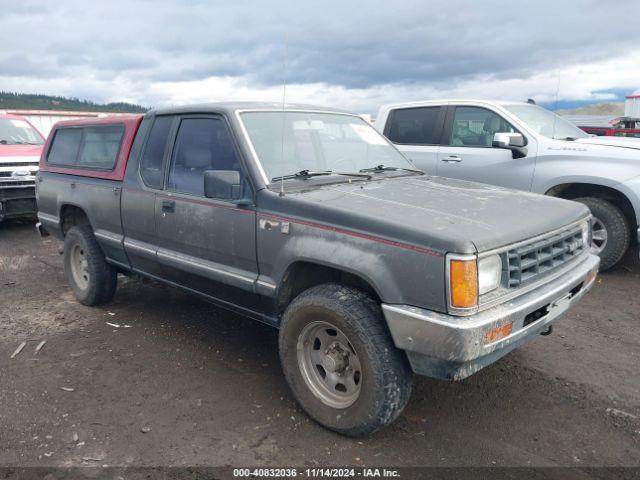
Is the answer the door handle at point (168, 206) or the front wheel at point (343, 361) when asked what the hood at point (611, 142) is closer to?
the front wheel at point (343, 361)

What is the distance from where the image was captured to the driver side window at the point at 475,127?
649 cm

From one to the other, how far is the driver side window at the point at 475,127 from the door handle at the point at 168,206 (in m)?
4.29

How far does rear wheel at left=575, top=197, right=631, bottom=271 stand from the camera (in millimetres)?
5648

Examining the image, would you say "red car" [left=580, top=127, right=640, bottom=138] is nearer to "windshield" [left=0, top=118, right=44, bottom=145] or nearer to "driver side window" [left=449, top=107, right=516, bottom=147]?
"driver side window" [left=449, top=107, right=516, bottom=147]

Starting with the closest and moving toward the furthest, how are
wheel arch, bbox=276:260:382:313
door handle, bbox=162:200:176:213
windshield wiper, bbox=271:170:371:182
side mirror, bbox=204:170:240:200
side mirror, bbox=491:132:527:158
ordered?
wheel arch, bbox=276:260:382:313 < side mirror, bbox=204:170:240:200 < windshield wiper, bbox=271:170:371:182 < door handle, bbox=162:200:176:213 < side mirror, bbox=491:132:527:158

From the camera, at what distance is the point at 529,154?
6176 millimetres

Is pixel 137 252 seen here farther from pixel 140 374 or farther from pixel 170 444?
pixel 170 444

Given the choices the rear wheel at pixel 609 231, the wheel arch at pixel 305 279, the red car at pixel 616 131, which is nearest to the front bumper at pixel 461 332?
the wheel arch at pixel 305 279

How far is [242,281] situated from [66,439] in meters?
1.32

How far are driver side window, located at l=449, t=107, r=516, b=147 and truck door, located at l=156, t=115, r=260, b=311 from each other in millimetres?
4086

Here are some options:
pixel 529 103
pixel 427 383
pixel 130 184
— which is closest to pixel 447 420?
pixel 427 383

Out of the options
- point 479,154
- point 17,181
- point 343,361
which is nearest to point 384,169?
point 343,361

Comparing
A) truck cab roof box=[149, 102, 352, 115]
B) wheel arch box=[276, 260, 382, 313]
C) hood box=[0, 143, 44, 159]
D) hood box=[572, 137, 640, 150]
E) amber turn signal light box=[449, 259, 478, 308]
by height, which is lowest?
wheel arch box=[276, 260, 382, 313]

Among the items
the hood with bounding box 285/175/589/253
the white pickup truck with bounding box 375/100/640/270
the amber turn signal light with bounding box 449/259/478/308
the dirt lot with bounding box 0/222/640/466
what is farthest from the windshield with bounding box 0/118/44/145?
the amber turn signal light with bounding box 449/259/478/308
